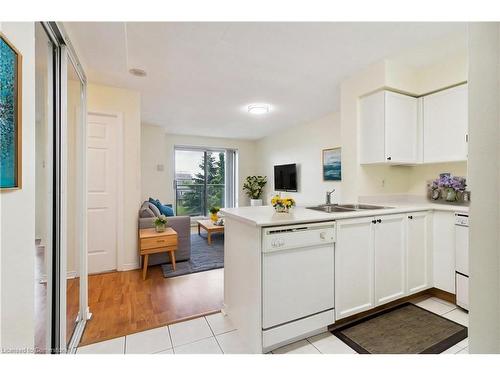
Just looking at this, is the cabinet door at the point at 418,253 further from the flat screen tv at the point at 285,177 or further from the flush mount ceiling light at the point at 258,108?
the flat screen tv at the point at 285,177

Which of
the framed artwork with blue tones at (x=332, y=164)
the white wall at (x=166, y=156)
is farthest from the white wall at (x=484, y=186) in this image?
the white wall at (x=166, y=156)

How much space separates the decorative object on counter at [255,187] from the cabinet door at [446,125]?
441 cm

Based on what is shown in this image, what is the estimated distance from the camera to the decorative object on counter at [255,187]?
671 cm

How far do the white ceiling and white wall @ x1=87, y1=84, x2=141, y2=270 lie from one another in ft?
0.63

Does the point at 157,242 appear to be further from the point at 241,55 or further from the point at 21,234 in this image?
the point at 241,55

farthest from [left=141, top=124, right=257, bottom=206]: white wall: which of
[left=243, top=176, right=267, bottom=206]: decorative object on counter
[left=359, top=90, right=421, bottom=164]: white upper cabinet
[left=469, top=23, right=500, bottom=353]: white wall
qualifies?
[left=469, top=23, right=500, bottom=353]: white wall

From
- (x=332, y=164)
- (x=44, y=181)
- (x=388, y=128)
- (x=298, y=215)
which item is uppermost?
Result: (x=388, y=128)

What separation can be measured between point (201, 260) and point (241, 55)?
2751 millimetres

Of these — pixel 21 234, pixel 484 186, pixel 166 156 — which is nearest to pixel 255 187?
pixel 166 156

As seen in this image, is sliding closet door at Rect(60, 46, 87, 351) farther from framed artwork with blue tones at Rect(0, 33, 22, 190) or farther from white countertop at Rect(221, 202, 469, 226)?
white countertop at Rect(221, 202, 469, 226)

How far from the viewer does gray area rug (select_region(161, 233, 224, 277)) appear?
3072mm

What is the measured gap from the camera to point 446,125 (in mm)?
2461
